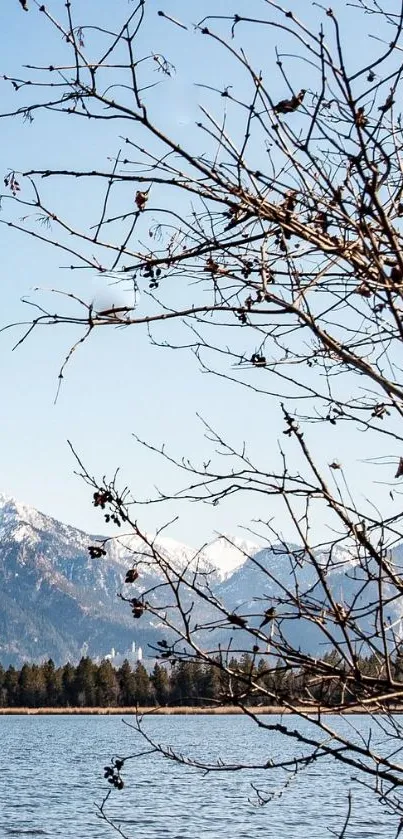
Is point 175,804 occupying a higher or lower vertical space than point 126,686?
lower

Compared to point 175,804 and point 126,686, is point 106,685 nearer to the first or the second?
point 126,686

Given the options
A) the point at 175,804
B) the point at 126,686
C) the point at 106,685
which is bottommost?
the point at 175,804

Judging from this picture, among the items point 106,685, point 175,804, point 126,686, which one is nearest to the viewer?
point 175,804

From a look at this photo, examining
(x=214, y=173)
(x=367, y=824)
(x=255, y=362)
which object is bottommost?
(x=367, y=824)

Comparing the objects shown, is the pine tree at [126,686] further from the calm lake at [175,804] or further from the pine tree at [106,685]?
the calm lake at [175,804]

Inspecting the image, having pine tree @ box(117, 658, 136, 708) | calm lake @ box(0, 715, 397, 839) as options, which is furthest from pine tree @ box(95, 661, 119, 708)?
calm lake @ box(0, 715, 397, 839)

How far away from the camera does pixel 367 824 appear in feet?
103

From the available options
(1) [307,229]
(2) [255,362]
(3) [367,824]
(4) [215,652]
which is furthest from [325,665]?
(3) [367,824]

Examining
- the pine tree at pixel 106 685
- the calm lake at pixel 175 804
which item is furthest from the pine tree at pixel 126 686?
the calm lake at pixel 175 804

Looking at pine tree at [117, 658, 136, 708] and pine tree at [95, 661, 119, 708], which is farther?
pine tree at [95, 661, 119, 708]

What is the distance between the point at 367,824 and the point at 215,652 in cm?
3064

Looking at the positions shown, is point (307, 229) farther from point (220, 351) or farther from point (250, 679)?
point (250, 679)

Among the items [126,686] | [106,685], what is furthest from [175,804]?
[106,685]

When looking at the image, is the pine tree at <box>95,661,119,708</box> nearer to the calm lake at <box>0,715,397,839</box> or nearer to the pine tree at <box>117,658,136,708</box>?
the pine tree at <box>117,658,136,708</box>
